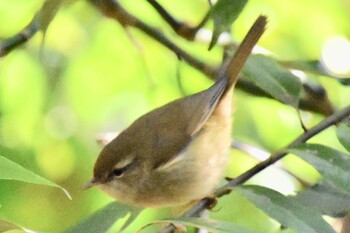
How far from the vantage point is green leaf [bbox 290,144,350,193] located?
2.63 ft

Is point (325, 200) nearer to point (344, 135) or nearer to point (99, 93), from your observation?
point (344, 135)

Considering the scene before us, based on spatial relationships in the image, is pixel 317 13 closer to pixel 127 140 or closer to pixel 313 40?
pixel 313 40

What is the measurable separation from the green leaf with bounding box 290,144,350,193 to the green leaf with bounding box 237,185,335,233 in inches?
1.9

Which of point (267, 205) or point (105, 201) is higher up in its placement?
point (267, 205)

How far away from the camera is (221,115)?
1.37 meters

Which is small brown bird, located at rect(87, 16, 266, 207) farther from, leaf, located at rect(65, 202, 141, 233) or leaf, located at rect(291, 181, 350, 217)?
leaf, located at rect(291, 181, 350, 217)

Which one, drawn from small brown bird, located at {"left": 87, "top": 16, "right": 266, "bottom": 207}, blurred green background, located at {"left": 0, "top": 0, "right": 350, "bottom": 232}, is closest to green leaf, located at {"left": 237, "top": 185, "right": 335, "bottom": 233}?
small brown bird, located at {"left": 87, "top": 16, "right": 266, "bottom": 207}

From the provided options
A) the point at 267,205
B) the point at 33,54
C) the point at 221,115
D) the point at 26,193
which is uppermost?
the point at 267,205

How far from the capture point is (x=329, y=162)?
0.84 meters

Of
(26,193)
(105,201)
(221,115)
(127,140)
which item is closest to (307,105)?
(221,115)

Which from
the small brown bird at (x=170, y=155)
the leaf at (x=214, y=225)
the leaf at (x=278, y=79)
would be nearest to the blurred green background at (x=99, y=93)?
the small brown bird at (x=170, y=155)

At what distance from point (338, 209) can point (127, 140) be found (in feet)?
1.63

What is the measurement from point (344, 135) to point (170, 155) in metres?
0.48

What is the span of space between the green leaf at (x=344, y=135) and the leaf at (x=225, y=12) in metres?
0.22
